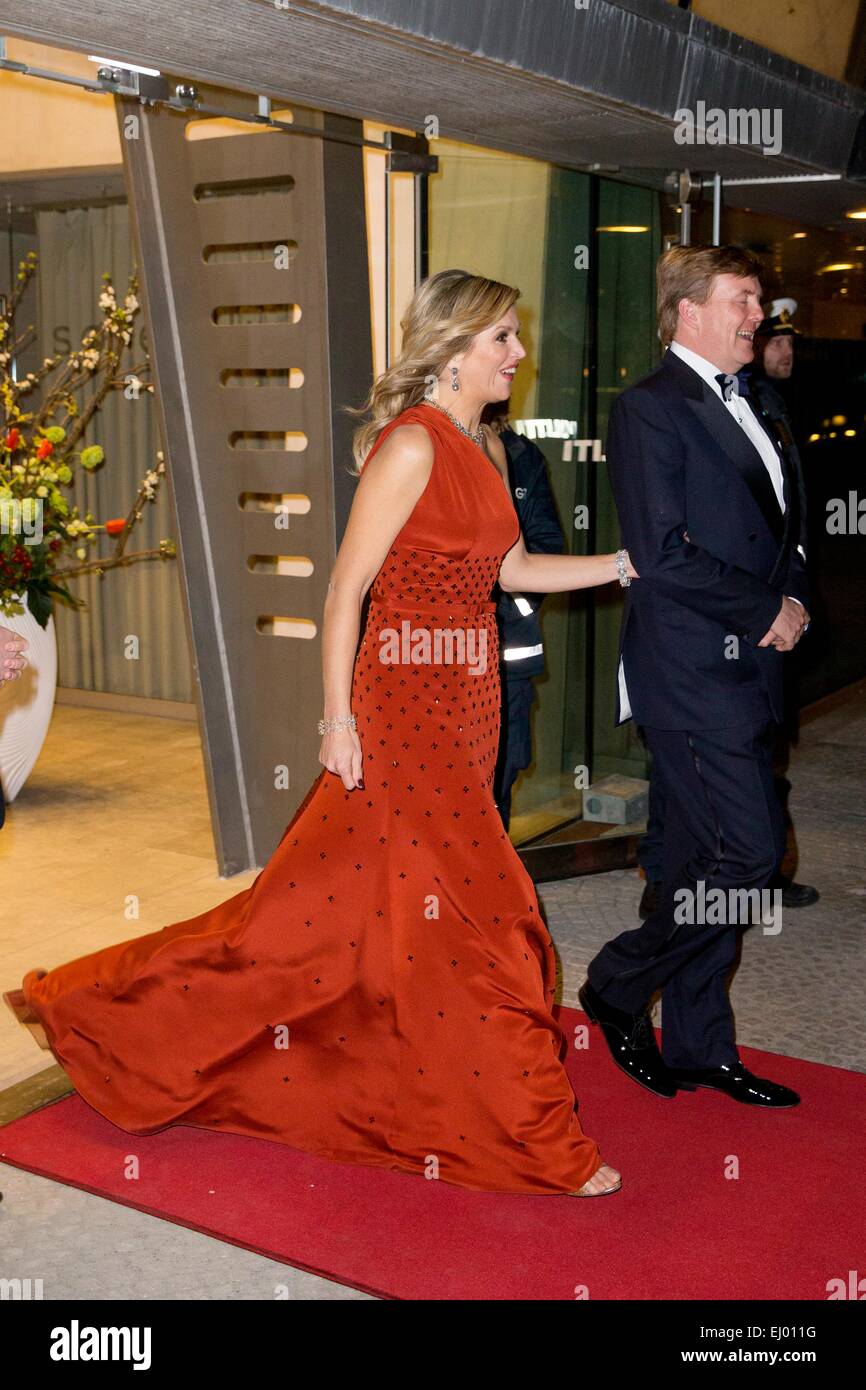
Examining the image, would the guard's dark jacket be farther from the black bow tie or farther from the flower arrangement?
the flower arrangement

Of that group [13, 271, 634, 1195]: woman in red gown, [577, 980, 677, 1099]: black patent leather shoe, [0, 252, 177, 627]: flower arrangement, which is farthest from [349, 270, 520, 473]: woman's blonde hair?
[0, 252, 177, 627]: flower arrangement

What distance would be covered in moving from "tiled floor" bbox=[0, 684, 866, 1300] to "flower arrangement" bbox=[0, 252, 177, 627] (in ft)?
2.85

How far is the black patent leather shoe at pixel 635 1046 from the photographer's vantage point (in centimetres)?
359

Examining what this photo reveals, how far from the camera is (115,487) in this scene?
807 cm

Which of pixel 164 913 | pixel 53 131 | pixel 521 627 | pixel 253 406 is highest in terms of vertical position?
pixel 53 131

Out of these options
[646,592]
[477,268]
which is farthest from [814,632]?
[646,592]

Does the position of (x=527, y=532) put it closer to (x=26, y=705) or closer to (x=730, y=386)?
(x=730, y=386)

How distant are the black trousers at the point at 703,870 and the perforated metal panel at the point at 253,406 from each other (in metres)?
1.90

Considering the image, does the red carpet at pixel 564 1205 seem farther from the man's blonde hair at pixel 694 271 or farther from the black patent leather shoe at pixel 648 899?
the man's blonde hair at pixel 694 271

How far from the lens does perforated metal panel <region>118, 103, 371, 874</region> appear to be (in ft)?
15.9

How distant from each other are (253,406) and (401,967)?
8.34ft

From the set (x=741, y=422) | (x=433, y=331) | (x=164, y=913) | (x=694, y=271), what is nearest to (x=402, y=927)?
(x=433, y=331)

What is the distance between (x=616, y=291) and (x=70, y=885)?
2824 millimetres

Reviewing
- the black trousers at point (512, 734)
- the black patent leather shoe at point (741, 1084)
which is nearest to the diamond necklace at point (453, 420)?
the black trousers at point (512, 734)
